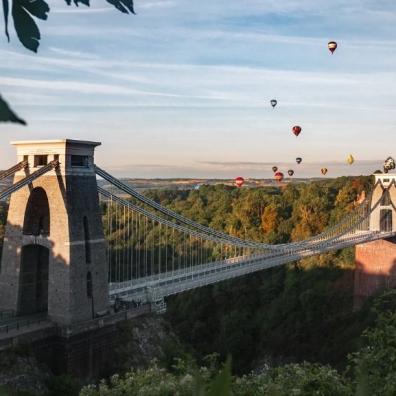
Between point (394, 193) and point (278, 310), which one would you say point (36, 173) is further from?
point (394, 193)

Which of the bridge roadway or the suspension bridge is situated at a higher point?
the suspension bridge

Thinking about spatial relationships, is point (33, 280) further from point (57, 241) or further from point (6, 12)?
point (6, 12)

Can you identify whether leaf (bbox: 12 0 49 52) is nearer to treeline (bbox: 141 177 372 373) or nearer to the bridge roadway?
the bridge roadway

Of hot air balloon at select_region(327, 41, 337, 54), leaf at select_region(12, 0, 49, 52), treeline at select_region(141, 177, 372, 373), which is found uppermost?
hot air balloon at select_region(327, 41, 337, 54)

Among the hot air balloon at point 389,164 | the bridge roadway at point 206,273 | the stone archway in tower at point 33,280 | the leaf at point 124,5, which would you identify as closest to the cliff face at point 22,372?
the stone archway in tower at point 33,280

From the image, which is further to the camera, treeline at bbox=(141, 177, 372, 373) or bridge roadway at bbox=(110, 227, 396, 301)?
treeline at bbox=(141, 177, 372, 373)

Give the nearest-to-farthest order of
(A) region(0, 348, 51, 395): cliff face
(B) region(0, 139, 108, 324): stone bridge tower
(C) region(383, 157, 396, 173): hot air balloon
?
(A) region(0, 348, 51, 395): cliff face < (B) region(0, 139, 108, 324): stone bridge tower < (C) region(383, 157, 396, 173): hot air balloon

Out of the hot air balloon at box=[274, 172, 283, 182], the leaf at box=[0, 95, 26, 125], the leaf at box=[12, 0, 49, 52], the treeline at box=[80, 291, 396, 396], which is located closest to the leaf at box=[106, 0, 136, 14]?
the leaf at box=[12, 0, 49, 52]
